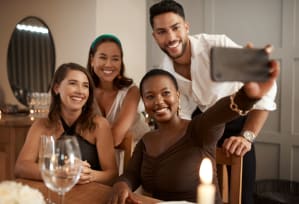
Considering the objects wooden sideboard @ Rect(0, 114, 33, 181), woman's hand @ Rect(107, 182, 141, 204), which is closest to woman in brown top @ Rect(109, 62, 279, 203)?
woman's hand @ Rect(107, 182, 141, 204)

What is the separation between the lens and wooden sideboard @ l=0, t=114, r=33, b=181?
2596 mm

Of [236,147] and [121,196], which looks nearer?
[121,196]

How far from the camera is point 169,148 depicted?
52.2 inches

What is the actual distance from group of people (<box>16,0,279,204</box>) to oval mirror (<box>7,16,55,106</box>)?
4.52ft

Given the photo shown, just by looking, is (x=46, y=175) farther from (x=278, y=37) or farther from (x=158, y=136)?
(x=278, y=37)

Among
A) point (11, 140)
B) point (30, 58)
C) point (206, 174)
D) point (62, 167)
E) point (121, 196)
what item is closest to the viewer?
point (206, 174)

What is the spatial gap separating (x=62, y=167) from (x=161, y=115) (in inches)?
21.7

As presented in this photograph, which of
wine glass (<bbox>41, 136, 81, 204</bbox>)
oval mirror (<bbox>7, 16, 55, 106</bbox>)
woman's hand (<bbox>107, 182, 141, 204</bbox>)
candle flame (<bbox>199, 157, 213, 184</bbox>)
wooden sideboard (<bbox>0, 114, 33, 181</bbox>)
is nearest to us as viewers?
candle flame (<bbox>199, 157, 213, 184</bbox>)

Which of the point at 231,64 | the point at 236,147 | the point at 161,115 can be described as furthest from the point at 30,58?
the point at 231,64

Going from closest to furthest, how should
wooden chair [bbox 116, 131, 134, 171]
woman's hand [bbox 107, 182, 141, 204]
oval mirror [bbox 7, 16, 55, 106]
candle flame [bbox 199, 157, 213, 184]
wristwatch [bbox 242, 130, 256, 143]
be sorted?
candle flame [bbox 199, 157, 213, 184], woman's hand [bbox 107, 182, 141, 204], wristwatch [bbox 242, 130, 256, 143], wooden chair [bbox 116, 131, 134, 171], oval mirror [bbox 7, 16, 55, 106]

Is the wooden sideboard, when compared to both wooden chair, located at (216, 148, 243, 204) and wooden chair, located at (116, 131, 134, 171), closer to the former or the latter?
wooden chair, located at (116, 131, 134, 171)

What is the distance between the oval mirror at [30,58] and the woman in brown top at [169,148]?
2.07m

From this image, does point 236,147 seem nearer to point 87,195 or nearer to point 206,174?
point 87,195

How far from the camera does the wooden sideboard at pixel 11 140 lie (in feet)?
8.52
